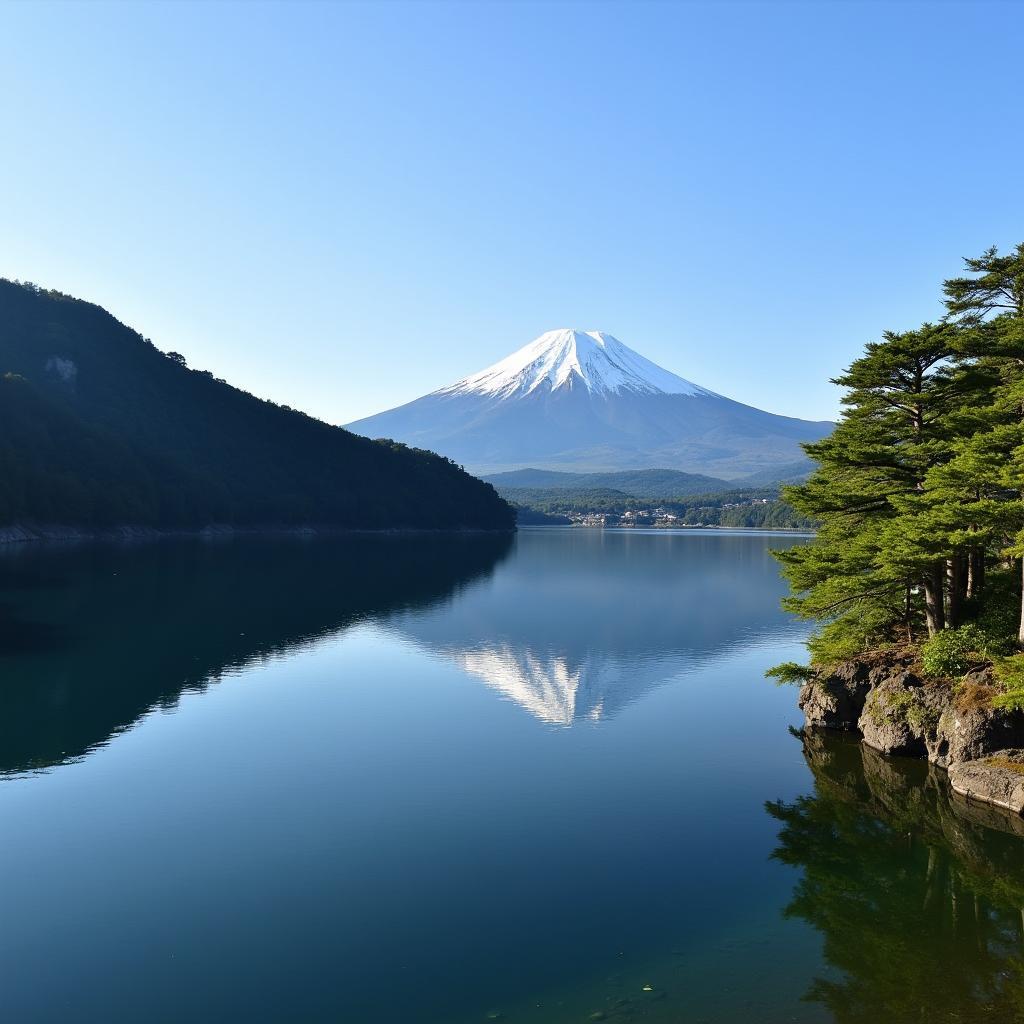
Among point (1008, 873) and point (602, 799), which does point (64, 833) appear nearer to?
point (602, 799)

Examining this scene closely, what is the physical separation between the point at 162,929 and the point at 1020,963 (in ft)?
41.4

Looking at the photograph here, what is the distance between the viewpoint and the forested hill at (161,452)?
96062mm

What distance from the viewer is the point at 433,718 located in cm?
2636

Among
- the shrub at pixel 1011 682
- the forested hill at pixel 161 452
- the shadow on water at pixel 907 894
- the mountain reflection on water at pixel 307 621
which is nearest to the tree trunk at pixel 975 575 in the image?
the shrub at pixel 1011 682

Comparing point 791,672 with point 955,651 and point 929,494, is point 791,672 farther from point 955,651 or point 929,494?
point 929,494

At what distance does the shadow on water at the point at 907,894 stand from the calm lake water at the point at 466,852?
2.4 inches

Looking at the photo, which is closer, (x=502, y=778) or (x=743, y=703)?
(x=502, y=778)

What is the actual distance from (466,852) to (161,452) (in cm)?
11893

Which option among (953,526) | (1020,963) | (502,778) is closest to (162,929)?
(502,778)

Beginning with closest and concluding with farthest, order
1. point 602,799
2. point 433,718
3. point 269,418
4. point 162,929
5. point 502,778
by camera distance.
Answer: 1. point 162,929
2. point 602,799
3. point 502,778
4. point 433,718
5. point 269,418

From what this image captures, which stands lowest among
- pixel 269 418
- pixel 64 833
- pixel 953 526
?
pixel 64 833

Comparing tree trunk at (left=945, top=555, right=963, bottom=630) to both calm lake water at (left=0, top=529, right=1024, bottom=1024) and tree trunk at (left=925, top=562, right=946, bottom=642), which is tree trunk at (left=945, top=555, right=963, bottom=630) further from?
calm lake water at (left=0, top=529, right=1024, bottom=1024)

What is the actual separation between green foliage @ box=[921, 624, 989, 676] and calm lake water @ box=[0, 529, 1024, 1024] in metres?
2.70

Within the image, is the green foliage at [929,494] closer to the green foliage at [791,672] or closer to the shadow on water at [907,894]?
the green foliage at [791,672]
